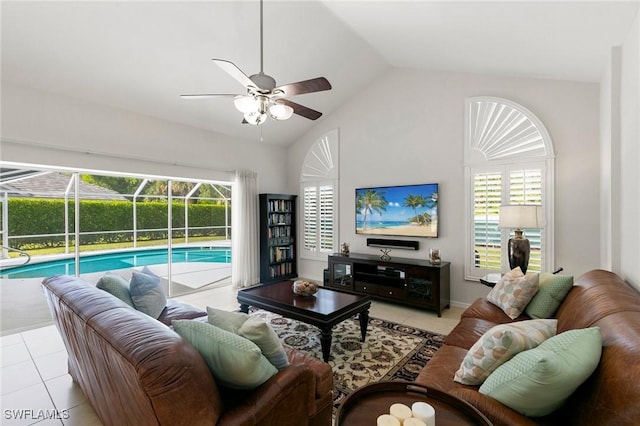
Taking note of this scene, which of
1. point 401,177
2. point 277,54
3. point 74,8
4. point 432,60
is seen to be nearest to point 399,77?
point 432,60

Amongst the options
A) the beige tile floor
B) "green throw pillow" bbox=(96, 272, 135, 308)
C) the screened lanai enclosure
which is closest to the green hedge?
the screened lanai enclosure

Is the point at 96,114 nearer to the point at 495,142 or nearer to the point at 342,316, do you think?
the point at 342,316

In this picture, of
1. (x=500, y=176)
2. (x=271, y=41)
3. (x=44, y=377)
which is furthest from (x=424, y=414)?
(x=271, y=41)

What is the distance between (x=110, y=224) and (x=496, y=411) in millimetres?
6513

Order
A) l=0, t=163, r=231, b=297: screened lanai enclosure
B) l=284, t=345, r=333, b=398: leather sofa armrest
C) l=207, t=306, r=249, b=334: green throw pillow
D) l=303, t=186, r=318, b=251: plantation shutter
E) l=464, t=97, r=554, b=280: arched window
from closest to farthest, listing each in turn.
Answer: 1. l=207, t=306, r=249, b=334: green throw pillow
2. l=284, t=345, r=333, b=398: leather sofa armrest
3. l=464, t=97, r=554, b=280: arched window
4. l=0, t=163, r=231, b=297: screened lanai enclosure
5. l=303, t=186, r=318, b=251: plantation shutter

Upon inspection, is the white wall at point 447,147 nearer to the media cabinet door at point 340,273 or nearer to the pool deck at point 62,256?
the media cabinet door at point 340,273

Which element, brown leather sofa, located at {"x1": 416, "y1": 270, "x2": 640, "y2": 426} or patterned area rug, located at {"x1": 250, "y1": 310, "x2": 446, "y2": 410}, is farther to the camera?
patterned area rug, located at {"x1": 250, "y1": 310, "x2": 446, "y2": 410}

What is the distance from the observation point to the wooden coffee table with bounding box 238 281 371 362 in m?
2.69

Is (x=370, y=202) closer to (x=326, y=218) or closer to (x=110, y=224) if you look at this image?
(x=326, y=218)

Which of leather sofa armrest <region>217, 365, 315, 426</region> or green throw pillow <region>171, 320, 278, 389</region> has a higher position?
green throw pillow <region>171, 320, 278, 389</region>

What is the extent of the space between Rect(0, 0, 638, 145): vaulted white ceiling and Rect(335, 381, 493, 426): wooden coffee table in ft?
9.05

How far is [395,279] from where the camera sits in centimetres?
434

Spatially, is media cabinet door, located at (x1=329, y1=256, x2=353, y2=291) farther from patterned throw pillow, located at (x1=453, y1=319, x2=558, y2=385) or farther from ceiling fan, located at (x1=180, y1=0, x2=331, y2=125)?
patterned throw pillow, located at (x1=453, y1=319, x2=558, y2=385)

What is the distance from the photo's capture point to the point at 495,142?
3961 mm
